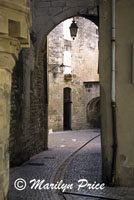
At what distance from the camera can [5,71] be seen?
10.7 feet

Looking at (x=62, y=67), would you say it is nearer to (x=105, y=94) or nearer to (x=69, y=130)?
(x=69, y=130)

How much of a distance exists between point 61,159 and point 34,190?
404cm

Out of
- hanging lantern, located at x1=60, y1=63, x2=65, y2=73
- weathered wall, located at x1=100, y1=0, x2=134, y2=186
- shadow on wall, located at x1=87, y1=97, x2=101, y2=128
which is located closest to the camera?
weathered wall, located at x1=100, y1=0, x2=134, y2=186

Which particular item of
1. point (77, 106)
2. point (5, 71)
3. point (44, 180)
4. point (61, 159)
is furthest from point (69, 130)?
point (5, 71)

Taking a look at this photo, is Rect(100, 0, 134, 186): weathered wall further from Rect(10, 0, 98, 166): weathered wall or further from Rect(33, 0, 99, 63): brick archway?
Result: Rect(33, 0, 99, 63): brick archway

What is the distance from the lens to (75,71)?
78.6 ft

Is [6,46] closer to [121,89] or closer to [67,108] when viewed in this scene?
[121,89]

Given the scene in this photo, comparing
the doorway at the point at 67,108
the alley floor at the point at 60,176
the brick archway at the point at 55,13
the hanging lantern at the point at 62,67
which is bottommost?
the alley floor at the point at 60,176

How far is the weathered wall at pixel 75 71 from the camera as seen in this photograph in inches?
859

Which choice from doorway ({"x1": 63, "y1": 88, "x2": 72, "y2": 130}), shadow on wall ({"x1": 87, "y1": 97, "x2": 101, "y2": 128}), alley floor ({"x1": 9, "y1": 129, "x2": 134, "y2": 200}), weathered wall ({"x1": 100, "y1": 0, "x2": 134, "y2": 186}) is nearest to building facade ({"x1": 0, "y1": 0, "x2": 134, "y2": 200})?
weathered wall ({"x1": 100, "y1": 0, "x2": 134, "y2": 186})

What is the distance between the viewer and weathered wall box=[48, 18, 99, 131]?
2183cm

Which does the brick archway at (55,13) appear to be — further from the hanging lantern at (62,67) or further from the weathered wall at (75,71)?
the hanging lantern at (62,67)

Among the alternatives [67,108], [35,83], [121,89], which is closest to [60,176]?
[121,89]

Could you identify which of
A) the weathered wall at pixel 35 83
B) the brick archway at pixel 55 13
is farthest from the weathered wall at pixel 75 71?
the brick archway at pixel 55 13
